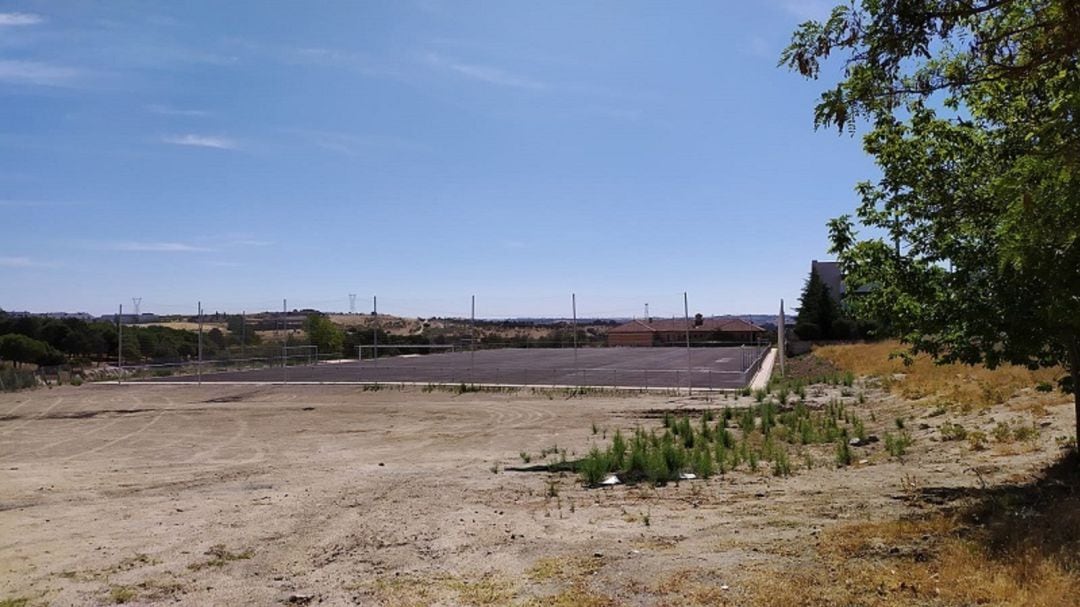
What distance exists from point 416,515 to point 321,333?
46.6m

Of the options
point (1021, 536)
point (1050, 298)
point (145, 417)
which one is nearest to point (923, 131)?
point (1050, 298)

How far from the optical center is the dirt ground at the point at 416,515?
730 centimetres

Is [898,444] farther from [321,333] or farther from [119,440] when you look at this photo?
[321,333]

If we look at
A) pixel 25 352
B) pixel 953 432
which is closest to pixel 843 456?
pixel 953 432

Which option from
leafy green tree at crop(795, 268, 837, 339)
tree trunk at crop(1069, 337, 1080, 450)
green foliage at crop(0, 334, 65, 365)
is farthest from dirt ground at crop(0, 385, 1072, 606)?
leafy green tree at crop(795, 268, 837, 339)

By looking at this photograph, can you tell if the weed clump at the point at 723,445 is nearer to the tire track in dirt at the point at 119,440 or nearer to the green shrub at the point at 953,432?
the green shrub at the point at 953,432

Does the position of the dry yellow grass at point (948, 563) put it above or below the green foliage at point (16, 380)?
below

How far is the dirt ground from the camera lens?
7.30 meters

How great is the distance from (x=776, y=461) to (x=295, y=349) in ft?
138

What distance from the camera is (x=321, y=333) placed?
55.2 m

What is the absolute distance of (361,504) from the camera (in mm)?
11086

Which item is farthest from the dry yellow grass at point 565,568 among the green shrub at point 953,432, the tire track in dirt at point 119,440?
the tire track in dirt at point 119,440

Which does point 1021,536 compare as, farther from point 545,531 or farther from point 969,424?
point 969,424

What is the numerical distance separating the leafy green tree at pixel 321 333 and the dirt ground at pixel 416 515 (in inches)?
1349
